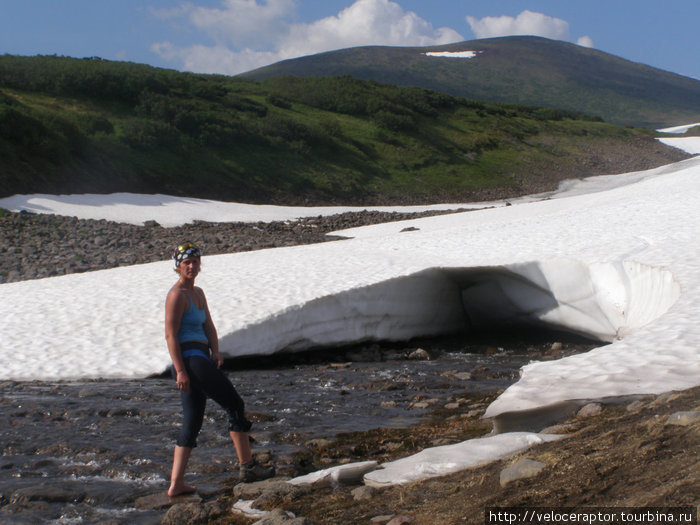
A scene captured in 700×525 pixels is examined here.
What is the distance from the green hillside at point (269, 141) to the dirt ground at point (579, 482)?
29849 millimetres

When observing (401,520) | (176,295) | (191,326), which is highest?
(176,295)

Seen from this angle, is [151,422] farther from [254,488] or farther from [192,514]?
[192,514]

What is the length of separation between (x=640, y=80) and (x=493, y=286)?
153m

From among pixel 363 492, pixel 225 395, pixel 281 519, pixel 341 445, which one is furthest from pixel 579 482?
pixel 341 445

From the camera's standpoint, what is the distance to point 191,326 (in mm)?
6355

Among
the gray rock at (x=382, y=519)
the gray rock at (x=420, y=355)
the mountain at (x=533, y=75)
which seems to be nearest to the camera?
the gray rock at (x=382, y=519)

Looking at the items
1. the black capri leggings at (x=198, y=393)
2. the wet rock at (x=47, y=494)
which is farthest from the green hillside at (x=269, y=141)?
the black capri leggings at (x=198, y=393)

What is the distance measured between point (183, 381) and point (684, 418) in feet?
12.9

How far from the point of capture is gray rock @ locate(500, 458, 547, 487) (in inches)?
192

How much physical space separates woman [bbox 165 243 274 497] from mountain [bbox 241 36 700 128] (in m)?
120

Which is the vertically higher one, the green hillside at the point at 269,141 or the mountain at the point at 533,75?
the mountain at the point at 533,75

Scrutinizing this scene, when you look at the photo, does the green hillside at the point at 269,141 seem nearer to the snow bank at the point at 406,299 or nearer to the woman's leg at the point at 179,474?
the snow bank at the point at 406,299

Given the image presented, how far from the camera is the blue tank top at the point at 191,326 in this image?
6305 mm

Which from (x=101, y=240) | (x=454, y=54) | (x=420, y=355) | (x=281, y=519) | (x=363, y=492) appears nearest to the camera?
(x=281, y=519)
